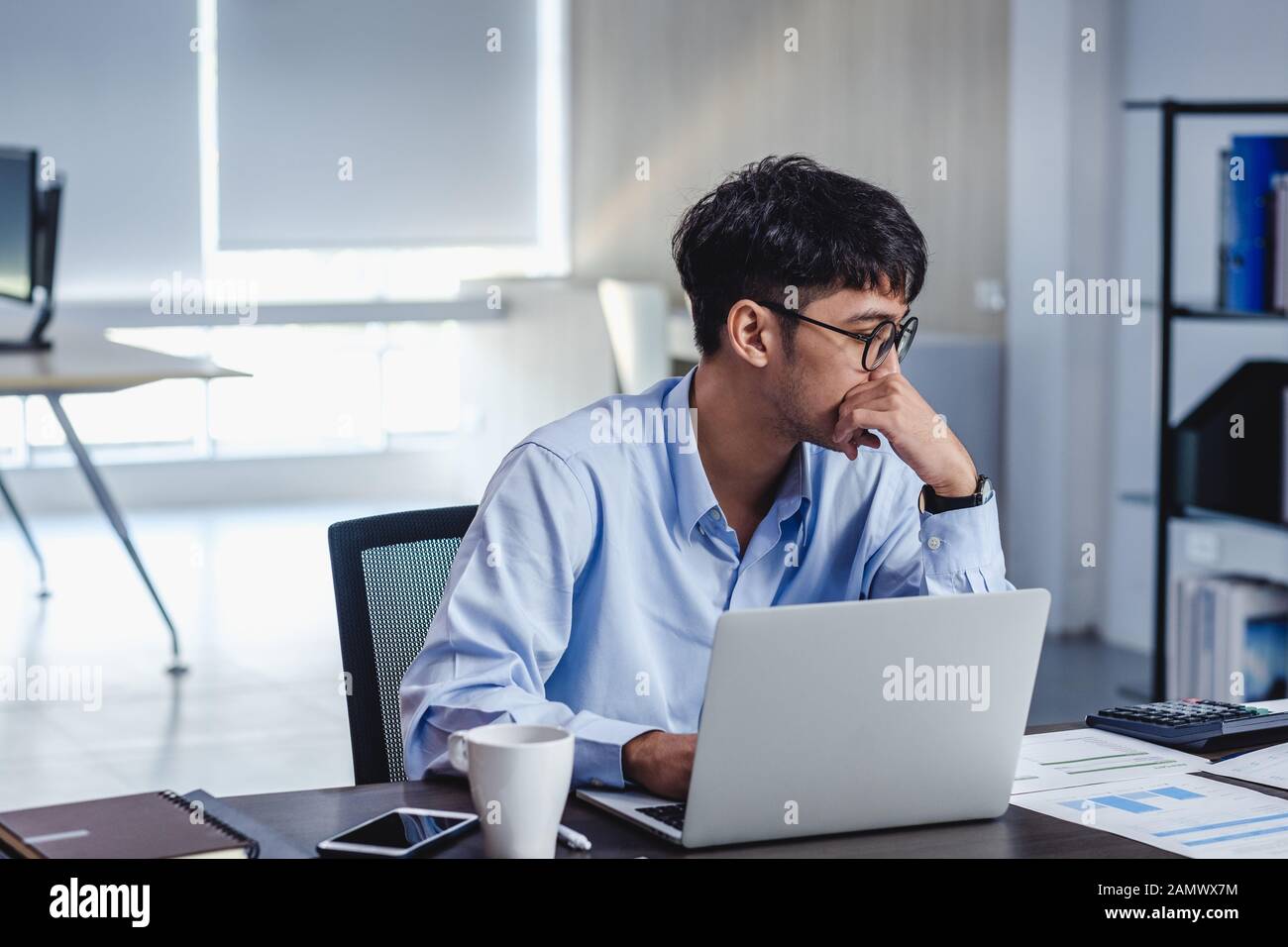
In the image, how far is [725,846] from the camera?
1104mm

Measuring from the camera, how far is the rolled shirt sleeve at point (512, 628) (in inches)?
49.8

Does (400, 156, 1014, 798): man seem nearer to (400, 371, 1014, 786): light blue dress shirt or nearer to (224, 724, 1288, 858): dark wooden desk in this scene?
(400, 371, 1014, 786): light blue dress shirt

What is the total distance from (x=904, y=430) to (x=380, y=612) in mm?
550

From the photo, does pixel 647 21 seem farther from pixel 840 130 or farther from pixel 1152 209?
pixel 1152 209

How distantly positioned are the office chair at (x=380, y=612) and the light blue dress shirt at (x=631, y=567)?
0.58 ft

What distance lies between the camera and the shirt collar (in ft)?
4.89

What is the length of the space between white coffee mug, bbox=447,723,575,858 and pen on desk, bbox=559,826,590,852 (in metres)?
0.03

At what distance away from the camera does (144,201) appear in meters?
6.29

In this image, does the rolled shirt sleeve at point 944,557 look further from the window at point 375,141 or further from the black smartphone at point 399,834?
the window at point 375,141

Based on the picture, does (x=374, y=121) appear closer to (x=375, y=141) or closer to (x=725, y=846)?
(x=375, y=141)

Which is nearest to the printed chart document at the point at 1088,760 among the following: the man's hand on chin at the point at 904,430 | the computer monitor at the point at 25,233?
the man's hand on chin at the point at 904,430

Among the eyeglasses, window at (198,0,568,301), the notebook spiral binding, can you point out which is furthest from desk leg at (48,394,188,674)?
the notebook spiral binding

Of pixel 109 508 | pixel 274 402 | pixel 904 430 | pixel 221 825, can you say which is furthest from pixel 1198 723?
pixel 274 402
